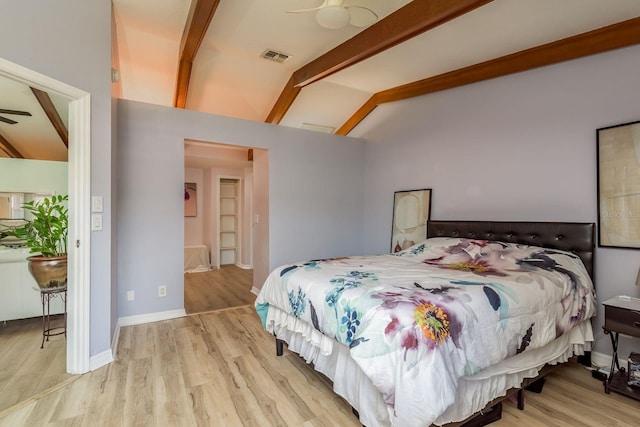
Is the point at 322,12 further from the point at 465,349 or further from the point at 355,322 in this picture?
the point at 465,349

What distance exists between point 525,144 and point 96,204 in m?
3.78

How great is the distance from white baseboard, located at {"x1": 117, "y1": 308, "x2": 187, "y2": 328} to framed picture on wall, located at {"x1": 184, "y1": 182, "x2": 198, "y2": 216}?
3.61m

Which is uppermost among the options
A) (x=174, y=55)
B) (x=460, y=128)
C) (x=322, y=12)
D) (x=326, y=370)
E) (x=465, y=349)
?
(x=174, y=55)

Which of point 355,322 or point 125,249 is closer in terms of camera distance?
point 355,322

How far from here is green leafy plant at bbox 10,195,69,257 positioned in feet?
8.66

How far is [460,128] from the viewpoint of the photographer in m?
3.61

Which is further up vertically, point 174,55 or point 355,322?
point 174,55

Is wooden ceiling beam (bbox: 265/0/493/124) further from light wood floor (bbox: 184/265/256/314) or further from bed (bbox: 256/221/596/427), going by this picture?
light wood floor (bbox: 184/265/256/314)

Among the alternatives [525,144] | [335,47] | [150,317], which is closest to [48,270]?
[150,317]

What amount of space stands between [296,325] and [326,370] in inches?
15.5

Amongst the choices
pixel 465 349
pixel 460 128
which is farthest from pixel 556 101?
pixel 465 349

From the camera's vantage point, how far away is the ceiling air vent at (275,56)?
3445 millimetres

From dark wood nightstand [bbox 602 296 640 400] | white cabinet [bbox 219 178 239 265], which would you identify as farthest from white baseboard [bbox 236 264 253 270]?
dark wood nightstand [bbox 602 296 640 400]

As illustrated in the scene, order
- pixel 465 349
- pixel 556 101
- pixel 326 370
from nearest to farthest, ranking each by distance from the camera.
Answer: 1. pixel 465 349
2. pixel 326 370
3. pixel 556 101
